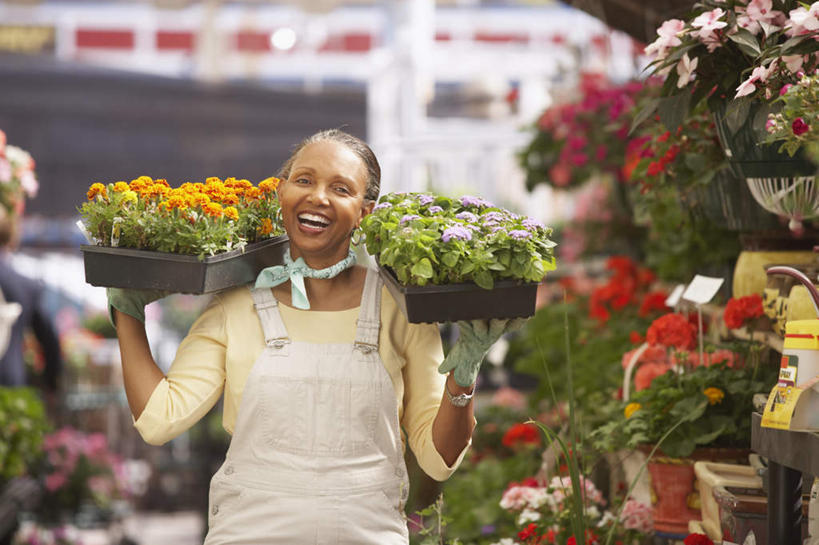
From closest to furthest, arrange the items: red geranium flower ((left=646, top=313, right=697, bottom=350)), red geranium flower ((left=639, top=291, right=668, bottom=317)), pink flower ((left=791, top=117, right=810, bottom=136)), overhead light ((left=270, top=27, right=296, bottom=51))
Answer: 1. pink flower ((left=791, top=117, right=810, bottom=136))
2. red geranium flower ((left=646, top=313, right=697, bottom=350))
3. red geranium flower ((left=639, top=291, right=668, bottom=317))
4. overhead light ((left=270, top=27, right=296, bottom=51))

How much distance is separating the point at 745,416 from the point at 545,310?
2225 millimetres

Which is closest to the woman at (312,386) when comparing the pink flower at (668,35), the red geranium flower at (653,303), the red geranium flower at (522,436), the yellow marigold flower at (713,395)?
the pink flower at (668,35)

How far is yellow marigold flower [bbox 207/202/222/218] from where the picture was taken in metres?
1.89

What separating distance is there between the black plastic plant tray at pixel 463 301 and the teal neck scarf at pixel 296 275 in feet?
0.80

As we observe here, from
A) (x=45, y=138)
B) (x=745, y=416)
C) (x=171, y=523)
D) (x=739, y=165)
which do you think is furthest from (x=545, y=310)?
(x=45, y=138)

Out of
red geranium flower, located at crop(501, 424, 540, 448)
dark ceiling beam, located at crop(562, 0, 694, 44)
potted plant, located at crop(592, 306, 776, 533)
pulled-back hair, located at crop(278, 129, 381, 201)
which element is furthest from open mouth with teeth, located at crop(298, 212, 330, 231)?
red geranium flower, located at crop(501, 424, 540, 448)

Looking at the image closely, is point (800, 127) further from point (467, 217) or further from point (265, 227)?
point (265, 227)

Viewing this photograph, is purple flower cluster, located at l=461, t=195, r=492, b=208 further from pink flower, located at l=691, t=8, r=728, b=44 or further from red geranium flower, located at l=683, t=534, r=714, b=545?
red geranium flower, located at l=683, t=534, r=714, b=545

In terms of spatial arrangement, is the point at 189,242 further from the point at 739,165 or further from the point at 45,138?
the point at 45,138

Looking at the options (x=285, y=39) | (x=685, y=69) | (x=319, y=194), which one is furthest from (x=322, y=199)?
(x=285, y=39)

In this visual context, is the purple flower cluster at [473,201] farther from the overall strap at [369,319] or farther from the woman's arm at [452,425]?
the woman's arm at [452,425]

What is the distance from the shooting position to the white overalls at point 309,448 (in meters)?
1.83

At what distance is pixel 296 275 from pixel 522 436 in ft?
6.86

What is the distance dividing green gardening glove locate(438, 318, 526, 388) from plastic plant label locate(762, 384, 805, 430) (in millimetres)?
412
